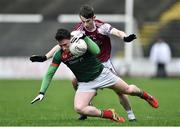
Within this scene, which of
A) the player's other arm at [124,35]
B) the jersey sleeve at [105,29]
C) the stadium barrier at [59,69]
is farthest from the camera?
the stadium barrier at [59,69]

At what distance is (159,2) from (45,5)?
261 inches

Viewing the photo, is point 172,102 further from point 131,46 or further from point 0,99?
point 131,46

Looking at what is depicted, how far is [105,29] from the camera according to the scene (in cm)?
1361

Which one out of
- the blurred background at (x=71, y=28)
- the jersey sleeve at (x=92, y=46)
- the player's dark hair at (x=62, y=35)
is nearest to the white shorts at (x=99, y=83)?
the jersey sleeve at (x=92, y=46)

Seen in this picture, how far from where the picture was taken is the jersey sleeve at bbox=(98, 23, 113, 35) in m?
13.6

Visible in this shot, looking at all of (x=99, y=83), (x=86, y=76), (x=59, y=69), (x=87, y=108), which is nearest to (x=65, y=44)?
(x=86, y=76)

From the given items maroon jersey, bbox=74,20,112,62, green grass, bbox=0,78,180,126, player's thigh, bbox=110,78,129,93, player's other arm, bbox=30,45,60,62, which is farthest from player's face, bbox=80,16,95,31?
green grass, bbox=0,78,180,126

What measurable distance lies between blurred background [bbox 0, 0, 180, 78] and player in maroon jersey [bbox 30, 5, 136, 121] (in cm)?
2079

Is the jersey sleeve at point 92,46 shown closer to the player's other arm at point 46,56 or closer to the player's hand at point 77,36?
the player's hand at point 77,36

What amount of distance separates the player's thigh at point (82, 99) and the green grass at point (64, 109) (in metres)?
0.36

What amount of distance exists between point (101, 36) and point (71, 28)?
24487mm

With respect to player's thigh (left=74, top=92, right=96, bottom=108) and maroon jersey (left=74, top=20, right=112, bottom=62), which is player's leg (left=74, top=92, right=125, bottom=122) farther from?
maroon jersey (left=74, top=20, right=112, bottom=62)

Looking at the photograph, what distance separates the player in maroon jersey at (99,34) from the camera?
13.1 meters

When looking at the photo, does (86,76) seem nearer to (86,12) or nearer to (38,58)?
(38,58)
